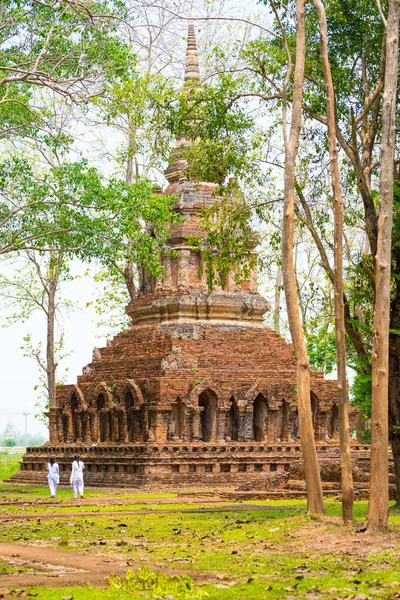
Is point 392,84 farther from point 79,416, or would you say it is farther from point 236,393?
point 79,416

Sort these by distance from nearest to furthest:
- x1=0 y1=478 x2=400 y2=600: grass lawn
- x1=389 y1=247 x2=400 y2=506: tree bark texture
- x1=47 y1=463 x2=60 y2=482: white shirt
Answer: x1=0 y1=478 x2=400 y2=600: grass lawn
x1=389 y1=247 x2=400 y2=506: tree bark texture
x1=47 y1=463 x2=60 y2=482: white shirt

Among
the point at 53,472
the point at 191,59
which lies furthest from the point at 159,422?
the point at 191,59

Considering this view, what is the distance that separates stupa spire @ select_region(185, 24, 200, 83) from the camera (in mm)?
33906

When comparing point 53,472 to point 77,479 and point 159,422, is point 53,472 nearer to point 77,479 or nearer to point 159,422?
point 77,479

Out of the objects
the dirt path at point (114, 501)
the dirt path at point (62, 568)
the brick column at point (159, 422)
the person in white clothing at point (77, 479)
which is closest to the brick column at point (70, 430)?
the brick column at point (159, 422)

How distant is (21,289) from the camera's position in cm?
4416

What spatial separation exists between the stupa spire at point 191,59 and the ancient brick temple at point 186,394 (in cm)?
10

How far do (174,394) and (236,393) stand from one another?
5.90 ft

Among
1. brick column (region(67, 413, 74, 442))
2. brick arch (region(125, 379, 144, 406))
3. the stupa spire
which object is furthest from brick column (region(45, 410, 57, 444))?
the stupa spire

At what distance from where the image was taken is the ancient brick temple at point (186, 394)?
28.5 metres

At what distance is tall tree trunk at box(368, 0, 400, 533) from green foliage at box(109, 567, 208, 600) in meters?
4.50

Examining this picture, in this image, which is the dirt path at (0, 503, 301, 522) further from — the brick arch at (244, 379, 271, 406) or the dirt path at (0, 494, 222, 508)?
the brick arch at (244, 379, 271, 406)

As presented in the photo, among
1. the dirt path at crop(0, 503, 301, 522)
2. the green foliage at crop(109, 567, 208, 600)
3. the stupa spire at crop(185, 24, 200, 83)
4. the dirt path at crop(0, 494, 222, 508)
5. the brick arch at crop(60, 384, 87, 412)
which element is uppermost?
the stupa spire at crop(185, 24, 200, 83)

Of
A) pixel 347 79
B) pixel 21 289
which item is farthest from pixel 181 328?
pixel 21 289
